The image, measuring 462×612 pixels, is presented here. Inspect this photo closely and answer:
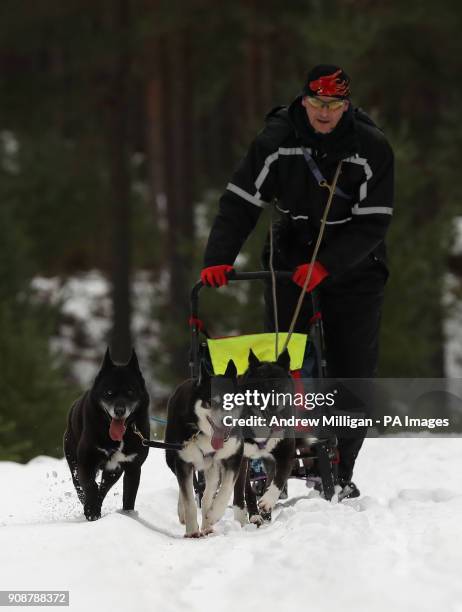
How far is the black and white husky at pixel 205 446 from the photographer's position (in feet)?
16.3

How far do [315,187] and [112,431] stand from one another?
171 cm

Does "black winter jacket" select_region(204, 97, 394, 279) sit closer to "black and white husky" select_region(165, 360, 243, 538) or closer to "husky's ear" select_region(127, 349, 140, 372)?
"husky's ear" select_region(127, 349, 140, 372)

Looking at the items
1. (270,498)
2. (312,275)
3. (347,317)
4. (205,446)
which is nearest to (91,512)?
(205,446)

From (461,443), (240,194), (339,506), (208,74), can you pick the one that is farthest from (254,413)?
(208,74)

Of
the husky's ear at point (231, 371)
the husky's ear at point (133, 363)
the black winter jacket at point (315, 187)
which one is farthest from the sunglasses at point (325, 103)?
the husky's ear at point (133, 363)

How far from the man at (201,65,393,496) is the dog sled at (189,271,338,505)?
23 cm

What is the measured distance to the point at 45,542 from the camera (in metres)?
4.34

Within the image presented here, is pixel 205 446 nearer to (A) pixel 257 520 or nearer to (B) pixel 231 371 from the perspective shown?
(B) pixel 231 371

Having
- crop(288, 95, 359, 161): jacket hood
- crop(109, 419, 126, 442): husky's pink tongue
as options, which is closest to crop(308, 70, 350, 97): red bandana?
crop(288, 95, 359, 161): jacket hood

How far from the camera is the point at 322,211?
5895 mm

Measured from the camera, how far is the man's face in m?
5.62

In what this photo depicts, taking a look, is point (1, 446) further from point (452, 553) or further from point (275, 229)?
point (452, 553)

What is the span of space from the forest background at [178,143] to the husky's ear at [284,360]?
273 inches

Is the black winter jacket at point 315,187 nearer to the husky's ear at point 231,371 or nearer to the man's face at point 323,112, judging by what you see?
the man's face at point 323,112
